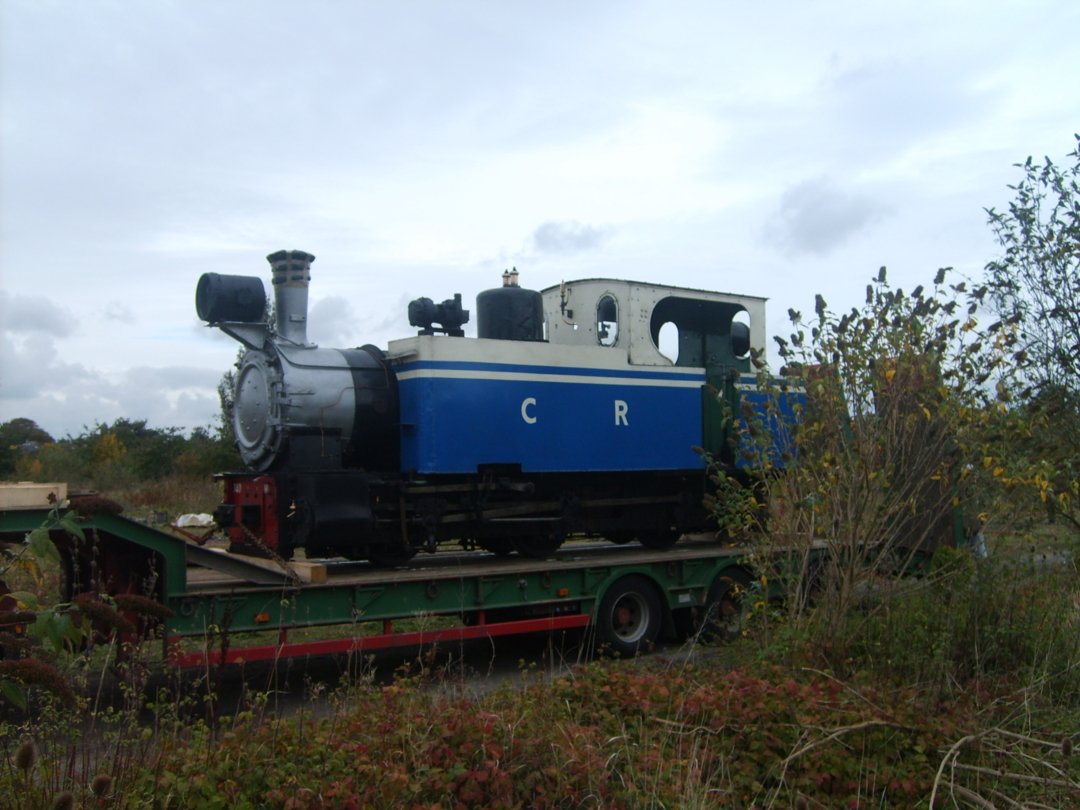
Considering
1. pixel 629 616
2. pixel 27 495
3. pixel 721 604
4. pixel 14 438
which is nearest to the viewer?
pixel 27 495

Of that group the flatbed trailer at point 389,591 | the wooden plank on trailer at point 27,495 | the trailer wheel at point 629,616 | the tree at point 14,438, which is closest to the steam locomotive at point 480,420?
the flatbed trailer at point 389,591

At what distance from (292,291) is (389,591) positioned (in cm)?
291

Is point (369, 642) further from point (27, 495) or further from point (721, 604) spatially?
point (721, 604)

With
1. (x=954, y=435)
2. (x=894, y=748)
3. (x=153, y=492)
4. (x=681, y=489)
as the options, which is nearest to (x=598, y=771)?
(x=894, y=748)

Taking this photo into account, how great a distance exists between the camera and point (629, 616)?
9.70 m

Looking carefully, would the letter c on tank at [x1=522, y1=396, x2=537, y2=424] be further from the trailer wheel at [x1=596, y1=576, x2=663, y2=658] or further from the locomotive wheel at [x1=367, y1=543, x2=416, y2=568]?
the trailer wheel at [x1=596, y1=576, x2=663, y2=658]

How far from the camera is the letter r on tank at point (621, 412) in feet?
33.2

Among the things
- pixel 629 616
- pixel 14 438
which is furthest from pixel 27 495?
pixel 14 438

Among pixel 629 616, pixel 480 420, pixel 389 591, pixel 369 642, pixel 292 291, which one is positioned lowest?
pixel 629 616

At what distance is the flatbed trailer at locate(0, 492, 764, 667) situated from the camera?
691cm

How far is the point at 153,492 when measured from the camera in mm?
23375

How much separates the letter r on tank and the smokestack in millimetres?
3058

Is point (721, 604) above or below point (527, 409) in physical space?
below

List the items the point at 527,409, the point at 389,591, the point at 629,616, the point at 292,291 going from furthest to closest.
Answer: the point at 629,616 < the point at 527,409 < the point at 292,291 < the point at 389,591
